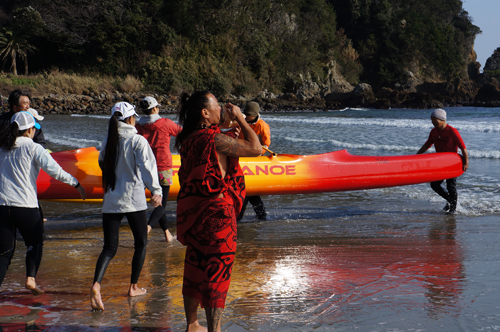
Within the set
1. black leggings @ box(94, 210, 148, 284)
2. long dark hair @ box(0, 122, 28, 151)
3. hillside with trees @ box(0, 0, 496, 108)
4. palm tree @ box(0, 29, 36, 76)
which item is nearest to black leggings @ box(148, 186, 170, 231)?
black leggings @ box(94, 210, 148, 284)

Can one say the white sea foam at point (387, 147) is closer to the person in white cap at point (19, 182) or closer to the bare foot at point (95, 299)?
the bare foot at point (95, 299)

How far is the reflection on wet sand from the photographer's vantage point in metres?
2.88

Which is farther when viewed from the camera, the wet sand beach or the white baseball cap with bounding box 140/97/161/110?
the white baseball cap with bounding box 140/97/161/110

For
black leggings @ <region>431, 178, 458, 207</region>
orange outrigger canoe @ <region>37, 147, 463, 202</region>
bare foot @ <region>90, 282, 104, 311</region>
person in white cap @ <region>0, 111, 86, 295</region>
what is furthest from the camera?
black leggings @ <region>431, 178, 458, 207</region>

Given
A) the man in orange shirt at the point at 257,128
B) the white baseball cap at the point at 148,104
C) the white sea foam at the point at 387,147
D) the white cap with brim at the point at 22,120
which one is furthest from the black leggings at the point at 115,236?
the white sea foam at the point at 387,147

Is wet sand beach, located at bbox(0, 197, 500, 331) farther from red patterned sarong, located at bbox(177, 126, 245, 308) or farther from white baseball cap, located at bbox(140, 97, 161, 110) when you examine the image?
white baseball cap, located at bbox(140, 97, 161, 110)

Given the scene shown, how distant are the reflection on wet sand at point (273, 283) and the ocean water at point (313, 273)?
0.4 inches

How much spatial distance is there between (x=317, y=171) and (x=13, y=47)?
1483 inches

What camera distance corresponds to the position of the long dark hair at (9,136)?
308 centimetres

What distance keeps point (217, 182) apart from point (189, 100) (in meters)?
0.48

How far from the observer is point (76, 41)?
126 feet

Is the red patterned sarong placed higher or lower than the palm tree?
lower

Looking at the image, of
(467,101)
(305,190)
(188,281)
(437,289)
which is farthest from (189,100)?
(467,101)

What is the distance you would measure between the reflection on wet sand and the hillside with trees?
35133 mm
